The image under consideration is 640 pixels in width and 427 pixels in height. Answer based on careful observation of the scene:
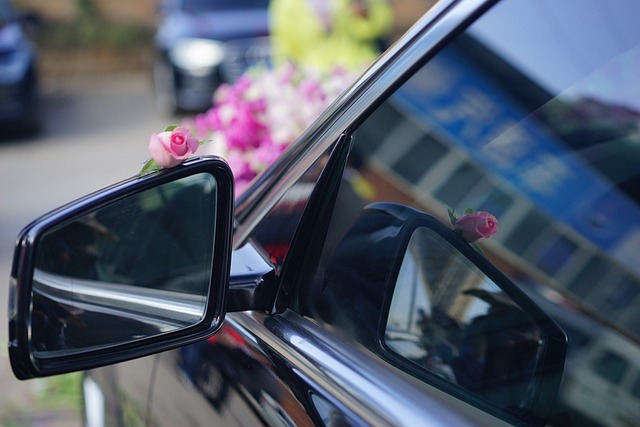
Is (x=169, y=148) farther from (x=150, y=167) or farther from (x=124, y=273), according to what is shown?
(x=124, y=273)

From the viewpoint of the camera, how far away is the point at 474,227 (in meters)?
1.41

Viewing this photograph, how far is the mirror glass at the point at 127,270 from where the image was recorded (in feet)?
4.56

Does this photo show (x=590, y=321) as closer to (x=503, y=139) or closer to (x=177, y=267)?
(x=503, y=139)

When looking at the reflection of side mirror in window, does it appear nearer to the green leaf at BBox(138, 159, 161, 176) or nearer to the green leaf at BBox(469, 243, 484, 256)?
the green leaf at BBox(469, 243, 484, 256)

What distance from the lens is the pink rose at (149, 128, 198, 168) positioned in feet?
4.56

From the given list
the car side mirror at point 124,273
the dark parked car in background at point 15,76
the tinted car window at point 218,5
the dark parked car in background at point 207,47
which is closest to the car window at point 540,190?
the car side mirror at point 124,273

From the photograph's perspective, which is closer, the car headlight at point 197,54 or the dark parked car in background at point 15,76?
the dark parked car in background at point 15,76

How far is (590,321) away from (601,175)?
0.30 m

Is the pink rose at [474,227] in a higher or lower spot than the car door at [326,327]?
higher

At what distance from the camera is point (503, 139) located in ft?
6.25

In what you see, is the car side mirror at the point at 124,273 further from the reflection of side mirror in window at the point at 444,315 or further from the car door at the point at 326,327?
the reflection of side mirror in window at the point at 444,315

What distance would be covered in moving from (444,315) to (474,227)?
0.24m

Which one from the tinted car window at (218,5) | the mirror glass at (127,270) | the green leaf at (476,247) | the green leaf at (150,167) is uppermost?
the tinted car window at (218,5)

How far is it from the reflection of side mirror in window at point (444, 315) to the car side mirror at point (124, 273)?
22cm
